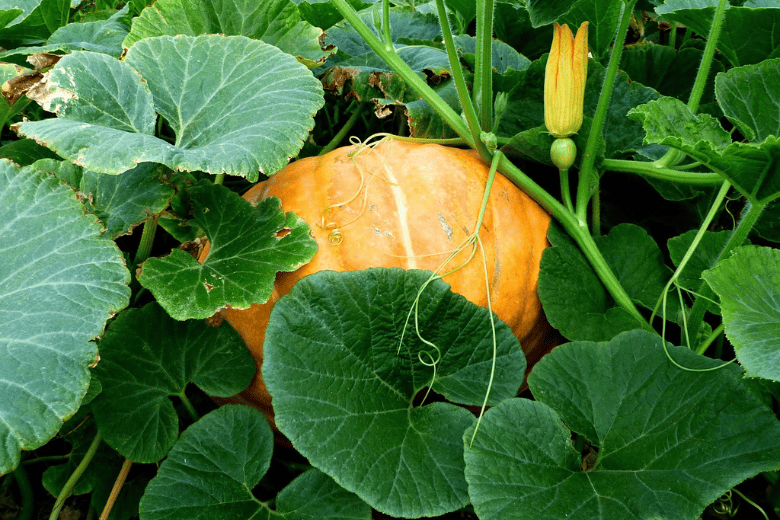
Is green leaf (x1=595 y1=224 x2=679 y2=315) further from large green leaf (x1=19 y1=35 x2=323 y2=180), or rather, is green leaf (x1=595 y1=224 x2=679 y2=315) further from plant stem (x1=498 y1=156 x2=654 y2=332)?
large green leaf (x1=19 y1=35 x2=323 y2=180)

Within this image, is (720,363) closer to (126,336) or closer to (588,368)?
(588,368)

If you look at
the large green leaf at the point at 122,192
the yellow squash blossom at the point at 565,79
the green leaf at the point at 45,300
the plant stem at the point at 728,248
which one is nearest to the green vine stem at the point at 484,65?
the yellow squash blossom at the point at 565,79

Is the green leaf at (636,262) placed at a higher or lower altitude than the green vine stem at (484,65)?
lower

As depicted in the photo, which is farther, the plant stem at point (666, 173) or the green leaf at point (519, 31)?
the green leaf at point (519, 31)

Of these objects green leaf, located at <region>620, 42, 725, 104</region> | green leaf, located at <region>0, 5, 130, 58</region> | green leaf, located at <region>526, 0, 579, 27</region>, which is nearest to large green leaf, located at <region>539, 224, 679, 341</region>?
green leaf, located at <region>526, 0, 579, 27</region>

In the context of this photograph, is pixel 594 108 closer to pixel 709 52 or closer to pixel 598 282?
pixel 709 52

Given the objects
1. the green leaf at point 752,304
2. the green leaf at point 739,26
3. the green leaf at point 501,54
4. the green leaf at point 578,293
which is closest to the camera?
the green leaf at point 752,304

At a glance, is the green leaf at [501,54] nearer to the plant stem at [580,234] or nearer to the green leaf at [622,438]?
the plant stem at [580,234]
